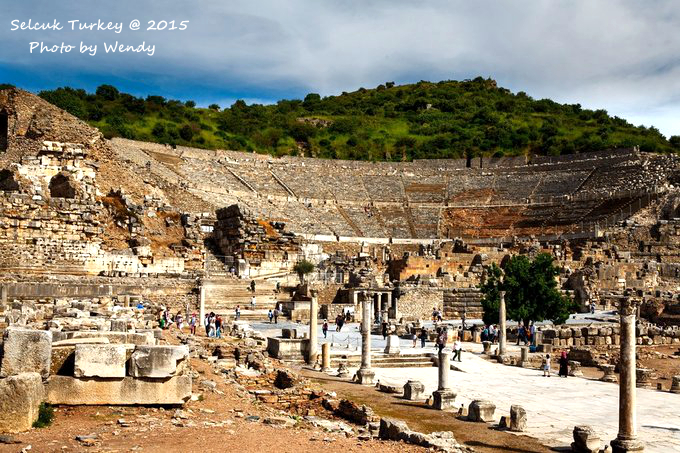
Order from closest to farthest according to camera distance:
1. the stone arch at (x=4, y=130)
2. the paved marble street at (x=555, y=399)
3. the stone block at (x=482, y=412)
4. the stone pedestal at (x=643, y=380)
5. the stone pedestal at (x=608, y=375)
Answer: the paved marble street at (x=555, y=399)
the stone block at (x=482, y=412)
the stone pedestal at (x=643, y=380)
the stone pedestal at (x=608, y=375)
the stone arch at (x=4, y=130)

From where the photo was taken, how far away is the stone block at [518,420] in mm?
12195

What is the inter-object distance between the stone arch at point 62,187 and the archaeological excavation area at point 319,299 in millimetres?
169

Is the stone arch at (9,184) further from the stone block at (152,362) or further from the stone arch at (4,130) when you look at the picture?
the stone block at (152,362)

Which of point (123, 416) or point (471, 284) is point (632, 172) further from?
point (123, 416)

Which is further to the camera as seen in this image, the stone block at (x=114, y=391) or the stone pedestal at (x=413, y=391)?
the stone pedestal at (x=413, y=391)

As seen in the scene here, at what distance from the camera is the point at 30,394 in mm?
8086

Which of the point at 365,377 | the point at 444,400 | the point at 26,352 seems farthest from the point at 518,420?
the point at 26,352

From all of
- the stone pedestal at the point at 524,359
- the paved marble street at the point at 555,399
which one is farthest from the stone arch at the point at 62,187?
the stone pedestal at the point at 524,359

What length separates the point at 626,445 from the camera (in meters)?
10.5

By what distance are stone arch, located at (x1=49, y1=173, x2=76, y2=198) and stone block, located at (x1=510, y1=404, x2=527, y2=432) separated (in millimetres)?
30899

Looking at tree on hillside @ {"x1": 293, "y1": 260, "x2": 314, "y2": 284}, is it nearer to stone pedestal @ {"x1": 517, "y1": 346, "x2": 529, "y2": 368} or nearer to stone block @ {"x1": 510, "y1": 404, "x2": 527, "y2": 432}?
stone pedestal @ {"x1": 517, "y1": 346, "x2": 529, "y2": 368}

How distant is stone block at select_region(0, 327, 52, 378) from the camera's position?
8703 millimetres

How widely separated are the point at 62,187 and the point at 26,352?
32.5m

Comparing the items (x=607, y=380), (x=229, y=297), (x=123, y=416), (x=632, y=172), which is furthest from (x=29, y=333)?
(x=632, y=172)
